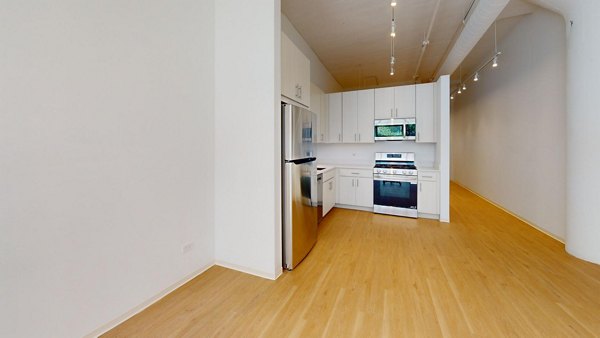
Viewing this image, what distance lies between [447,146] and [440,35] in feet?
6.59

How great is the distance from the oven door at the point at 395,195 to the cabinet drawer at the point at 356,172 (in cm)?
15

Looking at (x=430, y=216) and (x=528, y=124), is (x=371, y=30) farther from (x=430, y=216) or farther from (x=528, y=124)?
(x=430, y=216)

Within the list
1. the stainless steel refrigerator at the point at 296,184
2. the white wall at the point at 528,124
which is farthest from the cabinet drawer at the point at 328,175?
the white wall at the point at 528,124

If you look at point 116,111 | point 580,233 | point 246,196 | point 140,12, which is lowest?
point 580,233

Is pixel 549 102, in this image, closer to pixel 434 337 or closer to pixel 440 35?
pixel 440 35

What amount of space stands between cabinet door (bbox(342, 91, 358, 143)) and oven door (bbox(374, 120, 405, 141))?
18.8 inches

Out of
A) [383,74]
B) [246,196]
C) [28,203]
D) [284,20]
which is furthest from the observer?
[383,74]

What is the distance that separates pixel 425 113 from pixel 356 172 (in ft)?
5.71

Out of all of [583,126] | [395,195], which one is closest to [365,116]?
[395,195]

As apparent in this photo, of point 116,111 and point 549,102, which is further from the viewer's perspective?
point 549,102

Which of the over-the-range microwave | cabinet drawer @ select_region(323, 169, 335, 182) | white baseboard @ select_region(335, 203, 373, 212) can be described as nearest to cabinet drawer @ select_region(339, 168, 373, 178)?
cabinet drawer @ select_region(323, 169, 335, 182)

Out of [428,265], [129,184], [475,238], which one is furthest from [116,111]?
[475,238]

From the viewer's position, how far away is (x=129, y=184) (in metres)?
1.65

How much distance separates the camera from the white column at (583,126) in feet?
7.34
